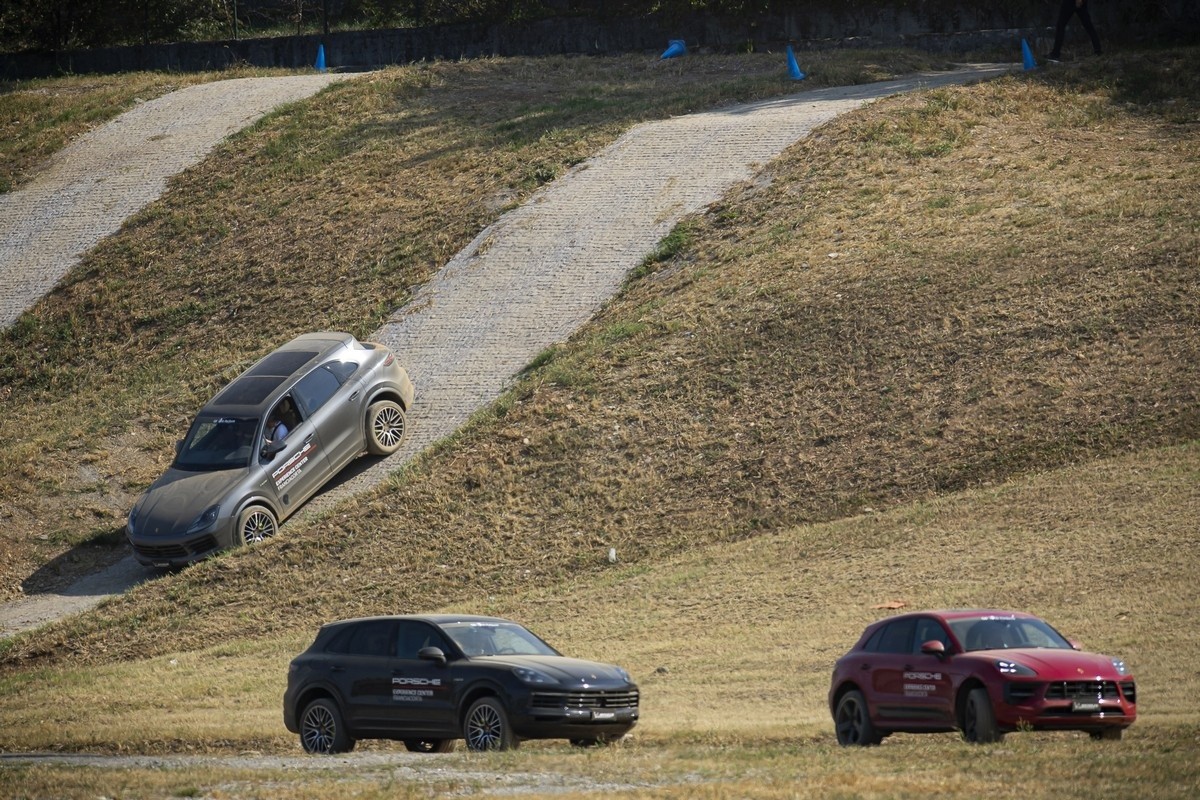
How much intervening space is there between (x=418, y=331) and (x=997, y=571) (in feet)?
41.9

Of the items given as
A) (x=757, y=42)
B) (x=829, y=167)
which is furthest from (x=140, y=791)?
(x=757, y=42)

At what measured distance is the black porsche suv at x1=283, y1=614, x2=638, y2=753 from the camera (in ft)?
38.0

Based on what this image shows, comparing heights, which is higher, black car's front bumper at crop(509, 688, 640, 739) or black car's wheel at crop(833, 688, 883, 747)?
black car's front bumper at crop(509, 688, 640, 739)

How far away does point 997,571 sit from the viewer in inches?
623

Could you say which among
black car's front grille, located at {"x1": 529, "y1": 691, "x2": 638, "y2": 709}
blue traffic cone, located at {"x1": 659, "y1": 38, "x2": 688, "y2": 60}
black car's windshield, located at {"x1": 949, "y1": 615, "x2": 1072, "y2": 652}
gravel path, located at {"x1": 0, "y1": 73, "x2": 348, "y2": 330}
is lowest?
black car's front grille, located at {"x1": 529, "y1": 691, "x2": 638, "y2": 709}

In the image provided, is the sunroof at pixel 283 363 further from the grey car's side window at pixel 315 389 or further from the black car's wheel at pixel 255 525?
the black car's wheel at pixel 255 525

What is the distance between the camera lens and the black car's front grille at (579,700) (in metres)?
11.5

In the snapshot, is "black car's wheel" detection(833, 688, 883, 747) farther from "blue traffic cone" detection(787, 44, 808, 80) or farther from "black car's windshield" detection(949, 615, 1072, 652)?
"blue traffic cone" detection(787, 44, 808, 80)

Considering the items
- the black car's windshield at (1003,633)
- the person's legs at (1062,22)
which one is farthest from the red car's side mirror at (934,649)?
the person's legs at (1062,22)

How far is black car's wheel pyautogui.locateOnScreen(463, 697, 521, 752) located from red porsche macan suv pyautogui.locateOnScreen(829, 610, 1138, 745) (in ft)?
8.93

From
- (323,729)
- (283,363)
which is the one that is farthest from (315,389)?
(323,729)

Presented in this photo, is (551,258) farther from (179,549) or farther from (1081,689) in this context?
(1081,689)

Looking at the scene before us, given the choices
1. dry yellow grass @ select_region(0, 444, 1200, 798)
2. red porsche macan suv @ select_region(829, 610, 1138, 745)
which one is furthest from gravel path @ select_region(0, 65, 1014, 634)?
red porsche macan suv @ select_region(829, 610, 1138, 745)

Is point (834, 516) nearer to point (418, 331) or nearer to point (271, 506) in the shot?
point (271, 506)
